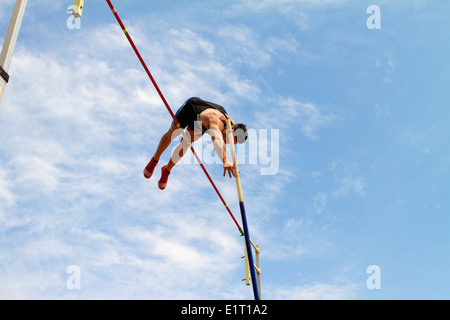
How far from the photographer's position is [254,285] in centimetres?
656

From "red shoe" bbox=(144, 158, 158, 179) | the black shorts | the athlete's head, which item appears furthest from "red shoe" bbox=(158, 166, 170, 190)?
the athlete's head

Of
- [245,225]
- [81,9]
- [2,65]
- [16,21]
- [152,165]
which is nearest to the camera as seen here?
[2,65]

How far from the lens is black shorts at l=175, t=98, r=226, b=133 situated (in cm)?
773

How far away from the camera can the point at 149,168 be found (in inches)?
346

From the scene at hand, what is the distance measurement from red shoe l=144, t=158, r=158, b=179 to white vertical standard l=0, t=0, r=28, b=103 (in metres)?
4.01

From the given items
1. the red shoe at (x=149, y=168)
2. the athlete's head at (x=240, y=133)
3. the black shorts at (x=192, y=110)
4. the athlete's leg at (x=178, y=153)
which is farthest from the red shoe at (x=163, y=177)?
the athlete's head at (x=240, y=133)

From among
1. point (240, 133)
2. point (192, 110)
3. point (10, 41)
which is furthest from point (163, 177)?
point (10, 41)

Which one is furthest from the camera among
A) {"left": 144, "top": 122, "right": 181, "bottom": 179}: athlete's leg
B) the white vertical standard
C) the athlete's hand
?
{"left": 144, "top": 122, "right": 181, "bottom": 179}: athlete's leg

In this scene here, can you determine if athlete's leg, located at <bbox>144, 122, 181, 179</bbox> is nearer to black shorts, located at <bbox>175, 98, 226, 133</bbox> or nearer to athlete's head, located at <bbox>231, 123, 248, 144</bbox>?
black shorts, located at <bbox>175, 98, 226, 133</bbox>

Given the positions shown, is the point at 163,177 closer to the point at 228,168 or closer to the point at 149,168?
the point at 149,168

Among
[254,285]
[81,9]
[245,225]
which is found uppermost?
[81,9]
